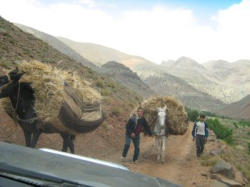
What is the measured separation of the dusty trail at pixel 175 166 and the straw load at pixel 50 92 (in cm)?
373

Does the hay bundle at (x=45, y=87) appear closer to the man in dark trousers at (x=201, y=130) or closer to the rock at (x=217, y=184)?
the rock at (x=217, y=184)

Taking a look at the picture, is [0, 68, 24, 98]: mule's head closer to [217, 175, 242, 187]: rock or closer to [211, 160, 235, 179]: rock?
[217, 175, 242, 187]: rock

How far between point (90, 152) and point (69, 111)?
6368 millimetres

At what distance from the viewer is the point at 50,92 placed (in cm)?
959

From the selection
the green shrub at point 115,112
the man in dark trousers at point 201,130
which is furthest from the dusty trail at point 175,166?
the green shrub at point 115,112

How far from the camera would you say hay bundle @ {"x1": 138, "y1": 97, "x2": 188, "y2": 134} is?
14.9m

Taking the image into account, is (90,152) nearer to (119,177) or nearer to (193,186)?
(193,186)

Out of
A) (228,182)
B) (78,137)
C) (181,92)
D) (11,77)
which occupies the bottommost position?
(181,92)

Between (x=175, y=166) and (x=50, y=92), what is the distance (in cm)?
670

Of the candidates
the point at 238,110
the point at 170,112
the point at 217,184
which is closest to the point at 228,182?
the point at 217,184

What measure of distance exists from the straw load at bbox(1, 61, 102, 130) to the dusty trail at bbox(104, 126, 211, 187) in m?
3.73

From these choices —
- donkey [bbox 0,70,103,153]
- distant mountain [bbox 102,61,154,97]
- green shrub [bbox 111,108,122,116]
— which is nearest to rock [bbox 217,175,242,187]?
donkey [bbox 0,70,103,153]

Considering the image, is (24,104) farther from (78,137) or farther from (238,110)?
(238,110)

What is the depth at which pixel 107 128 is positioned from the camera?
2020 cm
